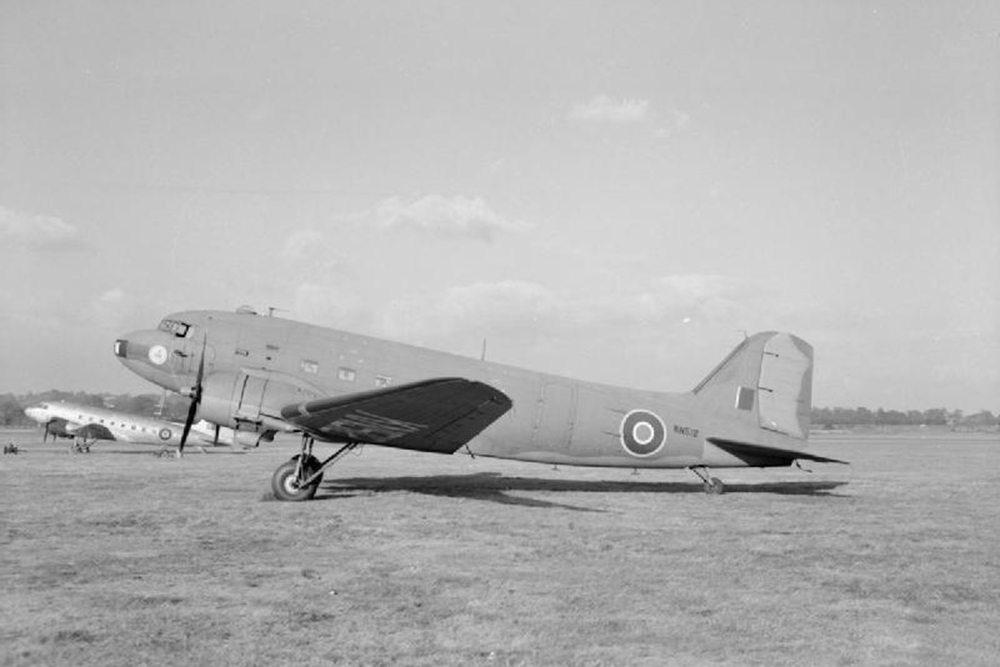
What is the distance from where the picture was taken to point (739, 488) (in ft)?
57.9

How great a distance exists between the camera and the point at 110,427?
3691 centimetres

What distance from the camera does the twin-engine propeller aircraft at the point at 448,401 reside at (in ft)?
41.5

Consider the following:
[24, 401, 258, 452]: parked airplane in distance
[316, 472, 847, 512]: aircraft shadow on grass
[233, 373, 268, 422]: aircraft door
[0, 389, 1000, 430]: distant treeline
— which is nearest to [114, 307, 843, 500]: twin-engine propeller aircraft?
[233, 373, 268, 422]: aircraft door

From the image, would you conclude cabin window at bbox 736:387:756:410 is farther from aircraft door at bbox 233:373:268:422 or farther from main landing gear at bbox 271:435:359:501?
aircraft door at bbox 233:373:268:422

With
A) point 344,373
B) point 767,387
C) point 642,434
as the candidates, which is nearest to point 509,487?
point 642,434

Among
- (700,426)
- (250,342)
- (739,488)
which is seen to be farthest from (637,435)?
(250,342)

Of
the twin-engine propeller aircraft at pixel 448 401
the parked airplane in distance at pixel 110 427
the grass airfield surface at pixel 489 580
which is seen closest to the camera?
the grass airfield surface at pixel 489 580

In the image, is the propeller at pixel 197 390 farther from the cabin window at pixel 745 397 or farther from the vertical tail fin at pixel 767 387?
the cabin window at pixel 745 397

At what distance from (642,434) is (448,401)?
532 centimetres

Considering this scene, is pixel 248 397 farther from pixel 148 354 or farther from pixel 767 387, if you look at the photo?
pixel 767 387

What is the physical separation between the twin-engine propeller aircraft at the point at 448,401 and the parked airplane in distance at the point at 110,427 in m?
23.2

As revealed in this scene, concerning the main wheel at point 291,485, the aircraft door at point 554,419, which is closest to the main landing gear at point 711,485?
the aircraft door at point 554,419

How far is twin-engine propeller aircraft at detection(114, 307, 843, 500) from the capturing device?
12641mm

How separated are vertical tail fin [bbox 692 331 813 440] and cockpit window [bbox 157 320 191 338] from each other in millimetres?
10215
